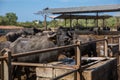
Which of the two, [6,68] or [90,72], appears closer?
[6,68]

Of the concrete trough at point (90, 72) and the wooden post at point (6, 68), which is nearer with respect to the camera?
the wooden post at point (6, 68)

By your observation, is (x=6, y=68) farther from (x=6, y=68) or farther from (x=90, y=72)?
(x=90, y=72)

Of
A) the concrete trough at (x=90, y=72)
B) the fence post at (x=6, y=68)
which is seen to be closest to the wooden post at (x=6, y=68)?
the fence post at (x=6, y=68)

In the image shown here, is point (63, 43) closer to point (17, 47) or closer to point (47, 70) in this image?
point (17, 47)

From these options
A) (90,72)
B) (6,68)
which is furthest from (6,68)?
(90,72)

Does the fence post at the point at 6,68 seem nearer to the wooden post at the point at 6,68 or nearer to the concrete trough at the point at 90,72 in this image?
the wooden post at the point at 6,68

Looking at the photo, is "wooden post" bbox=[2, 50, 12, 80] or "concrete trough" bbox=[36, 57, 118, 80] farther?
"concrete trough" bbox=[36, 57, 118, 80]

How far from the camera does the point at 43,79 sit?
5.16m

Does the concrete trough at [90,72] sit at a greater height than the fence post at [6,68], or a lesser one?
lesser

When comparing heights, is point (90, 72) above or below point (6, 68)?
below

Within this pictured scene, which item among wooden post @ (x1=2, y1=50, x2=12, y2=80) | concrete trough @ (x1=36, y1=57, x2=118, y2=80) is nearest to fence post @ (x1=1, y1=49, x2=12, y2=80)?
wooden post @ (x1=2, y1=50, x2=12, y2=80)

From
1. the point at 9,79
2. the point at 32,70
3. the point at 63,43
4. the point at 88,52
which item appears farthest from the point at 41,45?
the point at 9,79

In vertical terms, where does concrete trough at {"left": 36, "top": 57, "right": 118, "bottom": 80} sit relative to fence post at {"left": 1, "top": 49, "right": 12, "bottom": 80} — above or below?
below

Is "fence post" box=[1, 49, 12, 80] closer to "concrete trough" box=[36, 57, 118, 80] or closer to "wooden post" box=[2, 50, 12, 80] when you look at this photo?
"wooden post" box=[2, 50, 12, 80]
